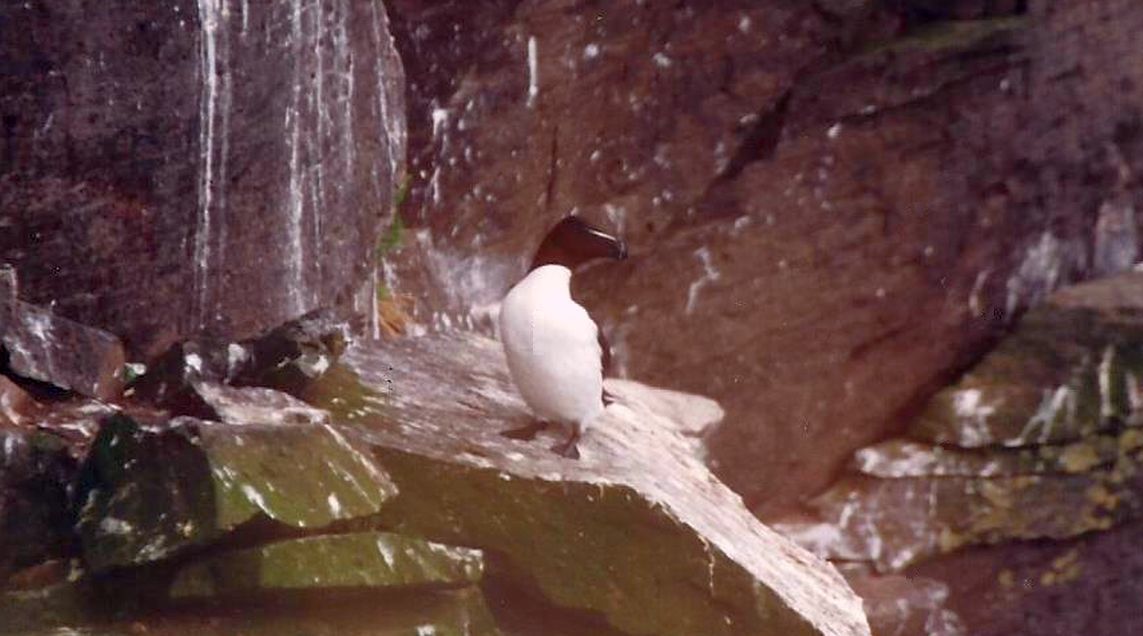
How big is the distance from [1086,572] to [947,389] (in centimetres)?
108

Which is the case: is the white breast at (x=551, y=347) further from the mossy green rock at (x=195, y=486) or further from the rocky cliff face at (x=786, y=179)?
the rocky cliff face at (x=786, y=179)

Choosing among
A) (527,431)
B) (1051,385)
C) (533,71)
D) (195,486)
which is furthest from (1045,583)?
(195,486)

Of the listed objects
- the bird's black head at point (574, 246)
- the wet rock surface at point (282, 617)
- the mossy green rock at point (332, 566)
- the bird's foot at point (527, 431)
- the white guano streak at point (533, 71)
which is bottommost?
the wet rock surface at point (282, 617)

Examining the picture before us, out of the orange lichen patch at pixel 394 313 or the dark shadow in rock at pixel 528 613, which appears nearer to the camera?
the dark shadow in rock at pixel 528 613

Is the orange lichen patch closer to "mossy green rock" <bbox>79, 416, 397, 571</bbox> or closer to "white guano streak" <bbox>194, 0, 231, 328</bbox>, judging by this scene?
"white guano streak" <bbox>194, 0, 231, 328</bbox>

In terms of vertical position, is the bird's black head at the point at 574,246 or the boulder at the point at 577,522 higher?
the bird's black head at the point at 574,246

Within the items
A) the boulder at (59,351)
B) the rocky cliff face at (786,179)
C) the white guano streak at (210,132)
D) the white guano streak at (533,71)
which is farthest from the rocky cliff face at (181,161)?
the white guano streak at (533,71)

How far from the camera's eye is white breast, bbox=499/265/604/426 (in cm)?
381

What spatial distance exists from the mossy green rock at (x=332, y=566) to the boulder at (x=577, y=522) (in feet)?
0.24

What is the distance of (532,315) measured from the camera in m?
3.82

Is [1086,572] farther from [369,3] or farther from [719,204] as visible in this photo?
[369,3]

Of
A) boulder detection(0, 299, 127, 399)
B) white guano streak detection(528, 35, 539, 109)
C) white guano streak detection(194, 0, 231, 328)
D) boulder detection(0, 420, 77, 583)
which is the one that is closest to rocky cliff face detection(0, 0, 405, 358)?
white guano streak detection(194, 0, 231, 328)

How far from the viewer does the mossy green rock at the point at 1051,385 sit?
25.7ft

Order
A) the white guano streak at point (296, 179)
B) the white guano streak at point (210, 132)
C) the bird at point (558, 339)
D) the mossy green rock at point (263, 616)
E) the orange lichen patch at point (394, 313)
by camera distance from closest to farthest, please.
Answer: the mossy green rock at point (263, 616)
the bird at point (558, 339)
the white guano streak at point (210, 132)
the white guano streak at point (296, 179)
the orange lichen patch at point (394, 313)
